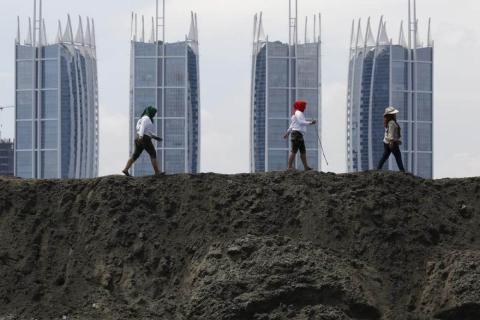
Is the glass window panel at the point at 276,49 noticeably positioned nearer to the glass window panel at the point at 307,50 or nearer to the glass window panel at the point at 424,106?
the glass window panel at the point at 307,50

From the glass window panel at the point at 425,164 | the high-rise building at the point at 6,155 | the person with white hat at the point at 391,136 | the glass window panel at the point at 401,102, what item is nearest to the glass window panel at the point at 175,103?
the glass window panel at the point at 401,102

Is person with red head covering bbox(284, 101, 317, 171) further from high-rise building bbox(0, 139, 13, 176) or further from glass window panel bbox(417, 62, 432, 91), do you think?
high-rise building bbox(0, 139, 13, 176)

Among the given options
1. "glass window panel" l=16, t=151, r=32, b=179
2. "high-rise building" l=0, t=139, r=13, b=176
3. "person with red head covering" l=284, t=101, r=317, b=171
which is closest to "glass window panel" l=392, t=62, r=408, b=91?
"glass window panel" l=16, t=151, r=32, b=179

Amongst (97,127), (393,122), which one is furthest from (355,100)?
(393,122)

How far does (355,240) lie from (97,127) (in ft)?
379

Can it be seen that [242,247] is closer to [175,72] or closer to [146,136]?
[146,136]

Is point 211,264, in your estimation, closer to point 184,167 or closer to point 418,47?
point 184,167

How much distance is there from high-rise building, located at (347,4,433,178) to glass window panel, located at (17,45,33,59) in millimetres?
31555

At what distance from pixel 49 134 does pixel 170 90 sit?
14.3 meters

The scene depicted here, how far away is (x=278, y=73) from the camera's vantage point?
122688 millimetres

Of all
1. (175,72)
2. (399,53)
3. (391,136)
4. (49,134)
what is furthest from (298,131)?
(49,134)

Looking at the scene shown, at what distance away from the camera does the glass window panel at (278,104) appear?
123 m

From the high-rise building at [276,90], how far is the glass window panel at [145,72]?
9883 mm

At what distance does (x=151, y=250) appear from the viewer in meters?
22.0
